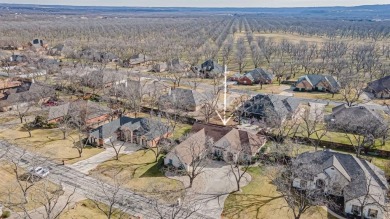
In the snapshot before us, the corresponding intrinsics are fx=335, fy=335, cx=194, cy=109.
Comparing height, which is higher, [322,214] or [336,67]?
[336,67]

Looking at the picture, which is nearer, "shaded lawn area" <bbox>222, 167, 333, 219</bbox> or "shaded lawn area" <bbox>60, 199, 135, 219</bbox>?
"shaded lawn area" <bbox>60, 199, 135, 219</bbox>

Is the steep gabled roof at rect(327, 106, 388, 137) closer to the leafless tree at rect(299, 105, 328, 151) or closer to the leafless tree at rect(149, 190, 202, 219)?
the leafless tree at rect(299, 105, 328, 151)

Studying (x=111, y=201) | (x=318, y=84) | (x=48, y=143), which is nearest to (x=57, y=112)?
(x=48, y=143)

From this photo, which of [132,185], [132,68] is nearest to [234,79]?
[132,68]

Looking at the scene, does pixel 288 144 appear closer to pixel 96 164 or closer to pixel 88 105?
pixel 96 164

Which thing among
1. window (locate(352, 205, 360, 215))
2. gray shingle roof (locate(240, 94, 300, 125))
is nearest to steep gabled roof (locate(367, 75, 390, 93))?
gray shingle roof (locate(240, 94, 300, 125))

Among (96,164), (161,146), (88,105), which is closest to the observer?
(96,164)
